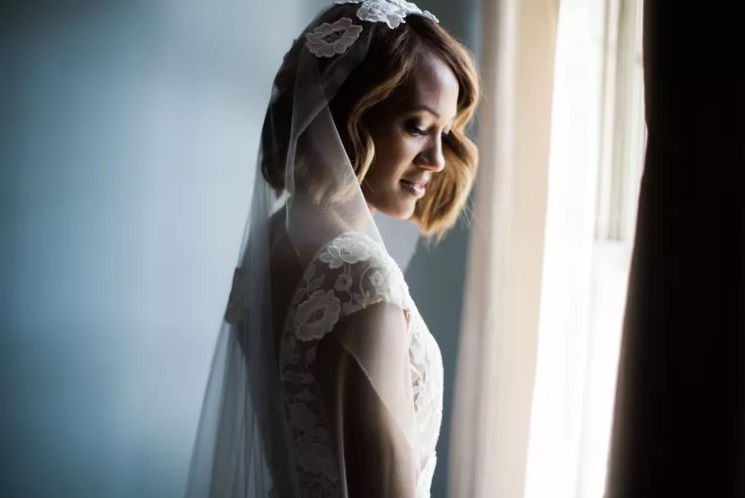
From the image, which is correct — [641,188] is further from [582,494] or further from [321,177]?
[582,494]

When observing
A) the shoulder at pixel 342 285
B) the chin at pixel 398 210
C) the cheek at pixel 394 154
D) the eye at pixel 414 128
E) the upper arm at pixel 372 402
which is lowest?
the upper arm at pixel 372 402

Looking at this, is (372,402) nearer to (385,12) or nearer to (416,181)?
(416,181)

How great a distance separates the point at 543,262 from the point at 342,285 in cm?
61

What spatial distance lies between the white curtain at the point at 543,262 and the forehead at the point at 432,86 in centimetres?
34

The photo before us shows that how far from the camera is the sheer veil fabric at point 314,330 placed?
2.58 ft

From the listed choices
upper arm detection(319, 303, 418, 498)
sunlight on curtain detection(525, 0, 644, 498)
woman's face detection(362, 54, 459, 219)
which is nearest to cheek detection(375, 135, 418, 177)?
woman's face detection(362, 54, 459, 219)

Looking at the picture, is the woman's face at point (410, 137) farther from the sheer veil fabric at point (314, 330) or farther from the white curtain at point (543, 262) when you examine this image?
the white curtain at point (543, 262)

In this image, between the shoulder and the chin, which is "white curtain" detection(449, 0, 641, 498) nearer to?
the chin

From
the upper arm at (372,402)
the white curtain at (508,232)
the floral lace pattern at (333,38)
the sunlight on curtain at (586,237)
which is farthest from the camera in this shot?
the white curtain at (508,232)

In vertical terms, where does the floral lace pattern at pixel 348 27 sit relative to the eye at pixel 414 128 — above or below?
above

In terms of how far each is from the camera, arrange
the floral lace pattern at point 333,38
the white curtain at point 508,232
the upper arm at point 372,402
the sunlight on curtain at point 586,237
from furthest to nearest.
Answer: the white curtain at point 508,232, the sunlight on curtain at point 586,237, the floral lace pattern at point 333,38, the upper arm at point 372,402

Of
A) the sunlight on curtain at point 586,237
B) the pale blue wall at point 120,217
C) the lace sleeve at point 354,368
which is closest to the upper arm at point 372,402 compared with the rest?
the lace sleeve at point 354,368

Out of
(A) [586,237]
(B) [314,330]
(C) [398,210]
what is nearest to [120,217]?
(C) [398,210]

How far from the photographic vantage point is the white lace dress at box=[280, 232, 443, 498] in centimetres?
78
